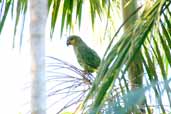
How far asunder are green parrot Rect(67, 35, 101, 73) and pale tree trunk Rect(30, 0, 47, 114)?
1.60 ft

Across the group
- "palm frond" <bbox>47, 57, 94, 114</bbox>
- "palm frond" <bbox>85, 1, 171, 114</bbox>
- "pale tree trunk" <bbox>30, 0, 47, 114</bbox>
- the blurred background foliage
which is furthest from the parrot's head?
"palm frond" <bbox>85, 1, 171, 114</bbox>

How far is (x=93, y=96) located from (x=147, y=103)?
19cm

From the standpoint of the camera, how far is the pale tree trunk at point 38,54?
1.55 metres

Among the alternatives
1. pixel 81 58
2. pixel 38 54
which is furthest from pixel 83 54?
pixel 38 54

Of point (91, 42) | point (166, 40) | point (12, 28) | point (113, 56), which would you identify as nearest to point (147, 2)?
point (166, 40)

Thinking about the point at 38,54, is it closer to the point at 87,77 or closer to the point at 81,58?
the point at 87,77

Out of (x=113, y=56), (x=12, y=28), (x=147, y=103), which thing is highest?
(x=12, y=28)

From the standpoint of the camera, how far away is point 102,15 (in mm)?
2719

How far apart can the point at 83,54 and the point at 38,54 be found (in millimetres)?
679

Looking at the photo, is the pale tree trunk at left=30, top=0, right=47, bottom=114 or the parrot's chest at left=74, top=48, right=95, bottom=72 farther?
the parrot's chest at left=74, top=48, right=95, bottom=72

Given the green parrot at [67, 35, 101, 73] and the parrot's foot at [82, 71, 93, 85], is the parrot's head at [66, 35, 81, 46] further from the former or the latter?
the parrot's foot at [82, 71, 93, 85]

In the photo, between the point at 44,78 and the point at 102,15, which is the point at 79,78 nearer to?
the point at 44,78

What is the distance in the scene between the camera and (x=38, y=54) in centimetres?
160

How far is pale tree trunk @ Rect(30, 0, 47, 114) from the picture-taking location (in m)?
1.55
